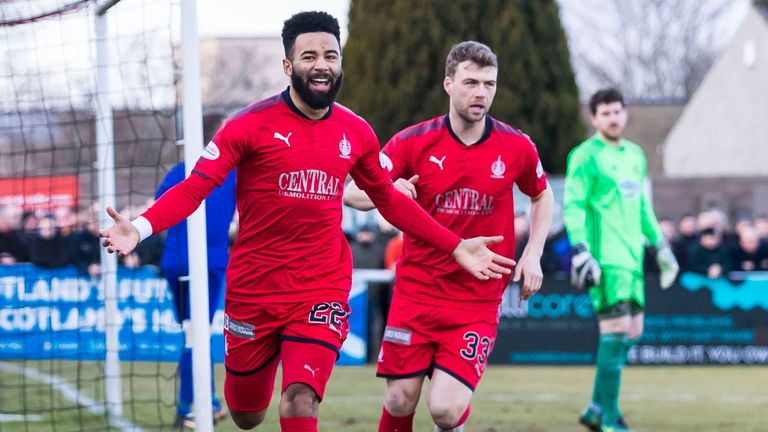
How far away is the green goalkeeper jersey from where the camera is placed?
8836mm

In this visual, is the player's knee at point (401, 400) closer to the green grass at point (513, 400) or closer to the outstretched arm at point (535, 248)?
the outstretched arm at point (535, 248)

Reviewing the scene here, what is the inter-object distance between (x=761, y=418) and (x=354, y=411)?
10.9 feet

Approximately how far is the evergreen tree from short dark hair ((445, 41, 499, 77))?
669 inches

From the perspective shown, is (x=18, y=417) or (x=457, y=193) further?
(x=18, y=417)

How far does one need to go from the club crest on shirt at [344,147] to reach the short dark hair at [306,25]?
0.47m

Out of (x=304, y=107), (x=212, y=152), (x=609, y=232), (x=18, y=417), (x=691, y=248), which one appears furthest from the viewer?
(x=691, y=248)

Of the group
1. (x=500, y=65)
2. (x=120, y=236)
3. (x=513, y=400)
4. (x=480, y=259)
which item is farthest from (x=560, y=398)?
(x=500, y=65)

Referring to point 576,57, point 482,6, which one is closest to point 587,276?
point 482,6

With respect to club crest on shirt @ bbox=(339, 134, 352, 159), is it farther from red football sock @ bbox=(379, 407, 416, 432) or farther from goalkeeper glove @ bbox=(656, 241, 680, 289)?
goalkeeper glove @ bbox=(656, 241, 680, 289)

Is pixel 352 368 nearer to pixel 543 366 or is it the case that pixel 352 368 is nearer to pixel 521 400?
pixel 543 366

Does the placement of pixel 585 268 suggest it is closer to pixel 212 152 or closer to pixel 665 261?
pixel 665 261

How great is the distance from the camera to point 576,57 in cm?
5009

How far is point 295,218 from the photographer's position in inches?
228

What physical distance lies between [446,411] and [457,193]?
3.83 feet
